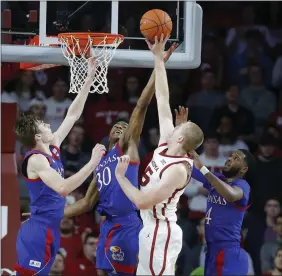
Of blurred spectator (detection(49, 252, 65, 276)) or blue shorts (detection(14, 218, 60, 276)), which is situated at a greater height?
blue shorts (detection(14, 218, 60, 276))

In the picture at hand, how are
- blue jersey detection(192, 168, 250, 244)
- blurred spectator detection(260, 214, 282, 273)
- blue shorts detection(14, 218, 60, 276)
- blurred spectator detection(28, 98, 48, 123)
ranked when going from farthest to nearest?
1. blurred spectator detection(28, 98, 48, 123)
2. blurred spectator detection(260, 214, 282, 273)
3. blue jersey detection(192, 168, 250, 244)
4. blue shorts detection(14, 218, 60, 276)

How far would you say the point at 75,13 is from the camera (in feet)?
29.7

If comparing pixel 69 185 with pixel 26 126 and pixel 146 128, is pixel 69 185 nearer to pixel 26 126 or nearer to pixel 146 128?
pixel 26 126

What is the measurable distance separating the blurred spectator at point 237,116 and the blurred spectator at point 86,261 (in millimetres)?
1944

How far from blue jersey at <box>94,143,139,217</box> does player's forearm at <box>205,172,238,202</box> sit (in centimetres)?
63

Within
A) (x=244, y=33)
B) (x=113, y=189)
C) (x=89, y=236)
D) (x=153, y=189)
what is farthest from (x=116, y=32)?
(x=244, y=33)

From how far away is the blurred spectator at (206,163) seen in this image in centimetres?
1116

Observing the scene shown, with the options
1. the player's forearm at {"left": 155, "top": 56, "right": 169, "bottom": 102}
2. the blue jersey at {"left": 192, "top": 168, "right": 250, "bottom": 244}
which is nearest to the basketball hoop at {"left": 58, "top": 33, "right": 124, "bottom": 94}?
the player's forearm at {"left": 155, "top": 56, "right": 169, "bottom": 102}

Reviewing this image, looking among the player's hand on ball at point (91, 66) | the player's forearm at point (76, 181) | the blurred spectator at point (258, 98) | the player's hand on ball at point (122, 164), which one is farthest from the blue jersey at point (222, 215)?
the blurred spectator at point (258, 98)

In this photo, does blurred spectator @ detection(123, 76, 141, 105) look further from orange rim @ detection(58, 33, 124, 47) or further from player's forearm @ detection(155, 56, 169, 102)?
player's forearm @ detection(155, 56, 169, 102)

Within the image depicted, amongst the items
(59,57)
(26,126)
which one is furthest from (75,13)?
(26,126)

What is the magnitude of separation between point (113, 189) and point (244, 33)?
15.3ft

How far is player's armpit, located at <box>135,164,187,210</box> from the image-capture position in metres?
7.30

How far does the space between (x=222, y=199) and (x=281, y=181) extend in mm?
2754
